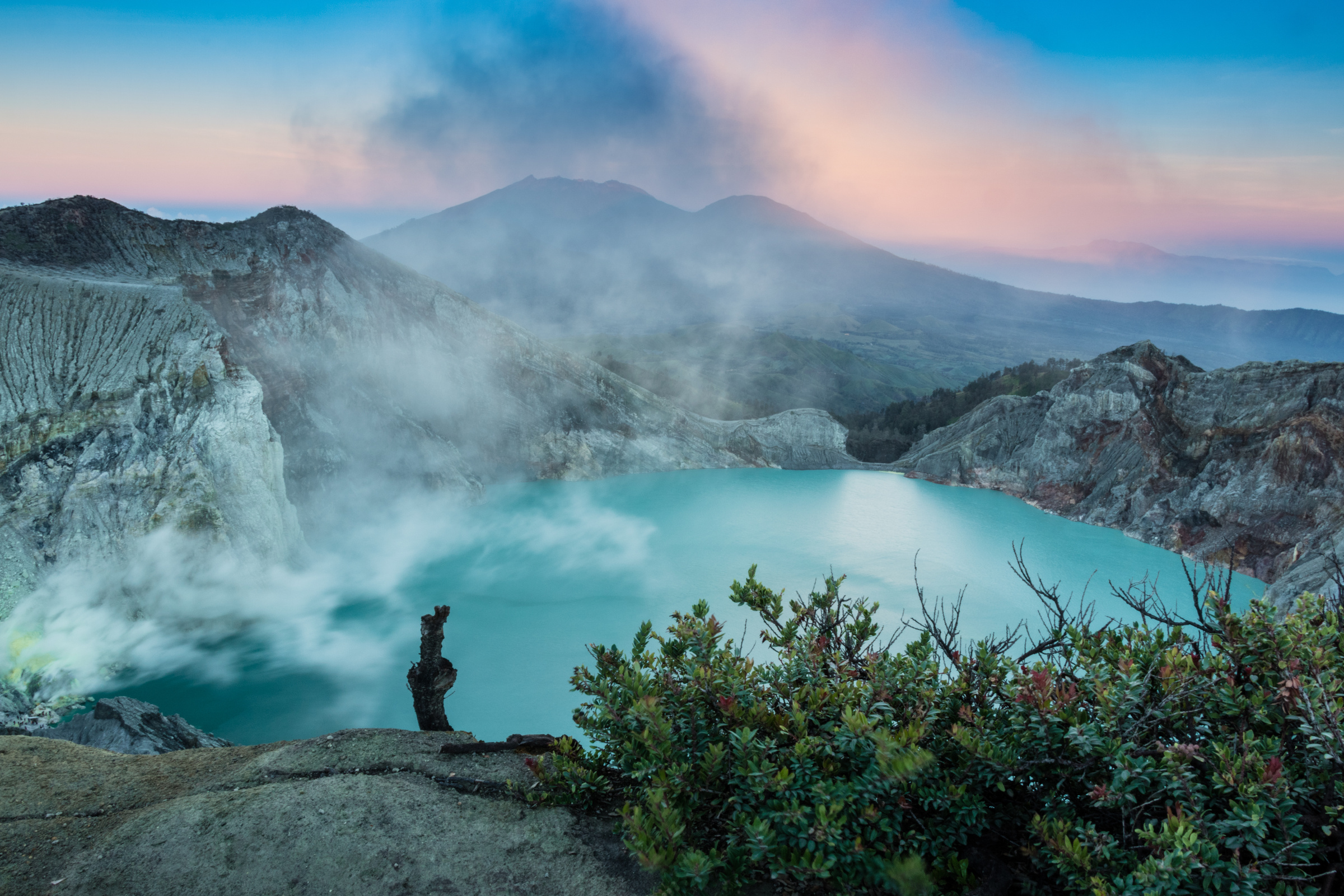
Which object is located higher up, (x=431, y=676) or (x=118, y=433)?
(x=118, y=433)

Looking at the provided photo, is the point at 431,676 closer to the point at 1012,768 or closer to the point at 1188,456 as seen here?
the point at 1012,768

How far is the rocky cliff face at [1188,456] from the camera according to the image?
20.8 metres

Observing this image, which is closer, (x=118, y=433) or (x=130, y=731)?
(x=130, y=731)

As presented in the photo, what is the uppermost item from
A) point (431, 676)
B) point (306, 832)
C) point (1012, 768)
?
point (1012, 768)

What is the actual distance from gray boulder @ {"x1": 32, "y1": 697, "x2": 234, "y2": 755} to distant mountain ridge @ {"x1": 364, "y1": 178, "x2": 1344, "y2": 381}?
348 feet

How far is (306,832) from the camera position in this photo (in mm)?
3615

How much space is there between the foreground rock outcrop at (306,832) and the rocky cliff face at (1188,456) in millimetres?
18862

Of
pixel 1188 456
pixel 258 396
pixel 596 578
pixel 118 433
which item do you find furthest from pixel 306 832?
pixel 1188 456

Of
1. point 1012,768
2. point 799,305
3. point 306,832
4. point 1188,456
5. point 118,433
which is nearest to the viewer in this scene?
point 1012,768

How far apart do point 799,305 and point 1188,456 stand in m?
143

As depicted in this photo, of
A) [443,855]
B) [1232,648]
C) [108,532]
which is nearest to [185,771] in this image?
[443,855]

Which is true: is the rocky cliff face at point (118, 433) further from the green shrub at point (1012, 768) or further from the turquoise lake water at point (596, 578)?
the green shrub at point (1012, 768)

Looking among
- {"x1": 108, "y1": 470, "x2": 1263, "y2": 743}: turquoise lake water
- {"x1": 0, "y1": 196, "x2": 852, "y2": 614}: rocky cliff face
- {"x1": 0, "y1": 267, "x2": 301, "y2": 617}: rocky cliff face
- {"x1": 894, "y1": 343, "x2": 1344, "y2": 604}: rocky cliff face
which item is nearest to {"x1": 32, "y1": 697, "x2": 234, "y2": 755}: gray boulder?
{"x1": 108, "y1": 470, "x2": 1263, "y2": 743}: turquoise lake water

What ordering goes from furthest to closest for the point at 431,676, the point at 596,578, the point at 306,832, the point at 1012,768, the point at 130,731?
the point at 596,578 < the point at 130,731 < the point at 431,676 < the point at 306,832 < the point at 1012,768
